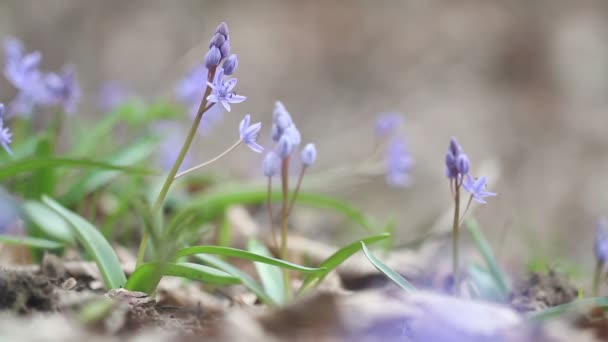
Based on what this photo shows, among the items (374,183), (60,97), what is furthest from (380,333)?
(374,183)

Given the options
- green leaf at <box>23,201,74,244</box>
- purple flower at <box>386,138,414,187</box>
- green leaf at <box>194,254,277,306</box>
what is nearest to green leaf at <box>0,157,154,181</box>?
green leaf at <box>23,201,74,244</box>

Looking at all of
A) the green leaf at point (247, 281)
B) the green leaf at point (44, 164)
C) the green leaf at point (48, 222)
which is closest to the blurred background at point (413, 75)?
the green leaf at point (48, 222)

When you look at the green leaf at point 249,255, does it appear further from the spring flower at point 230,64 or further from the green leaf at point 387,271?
the spring flower at point 230,64

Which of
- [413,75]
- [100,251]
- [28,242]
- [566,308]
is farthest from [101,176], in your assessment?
[413,75]

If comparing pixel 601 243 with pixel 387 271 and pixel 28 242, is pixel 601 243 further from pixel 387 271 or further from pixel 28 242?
pixel 28 242

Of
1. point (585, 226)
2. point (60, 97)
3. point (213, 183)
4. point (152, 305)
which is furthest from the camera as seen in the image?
point (585, 226)

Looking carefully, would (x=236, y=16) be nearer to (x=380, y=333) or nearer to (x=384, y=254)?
(x=384, y=254)
